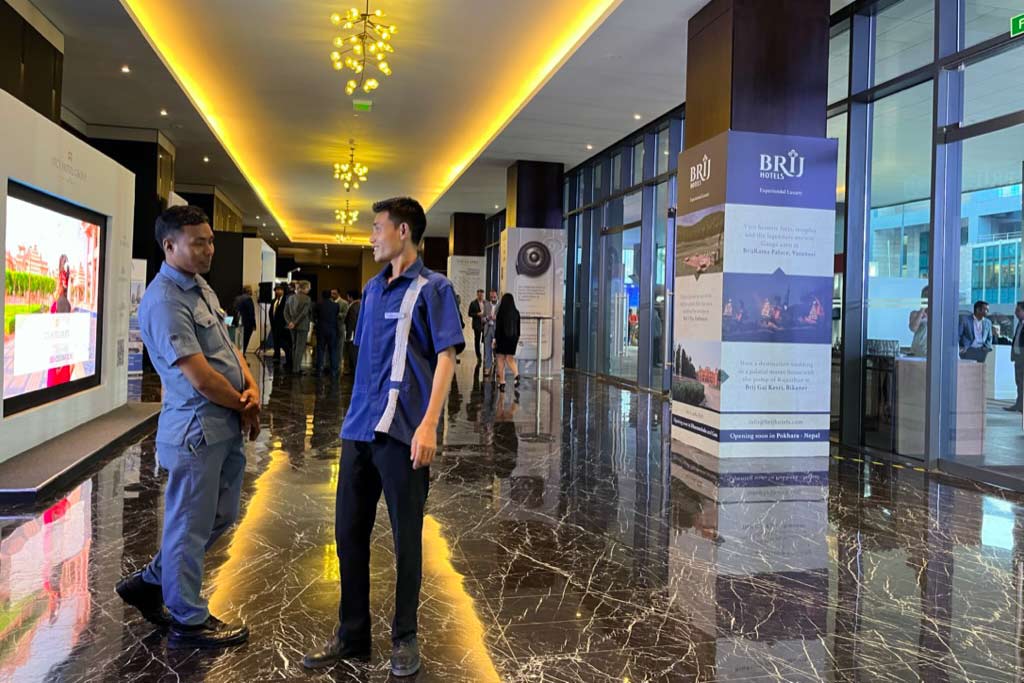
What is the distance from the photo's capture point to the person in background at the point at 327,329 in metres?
13.5

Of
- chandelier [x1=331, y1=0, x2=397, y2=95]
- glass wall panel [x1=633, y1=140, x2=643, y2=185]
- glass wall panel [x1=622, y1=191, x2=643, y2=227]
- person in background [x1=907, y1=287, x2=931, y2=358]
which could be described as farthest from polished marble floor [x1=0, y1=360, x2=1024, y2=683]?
glass wall panel [x1=633, y1=140, x2=643, y2=185]

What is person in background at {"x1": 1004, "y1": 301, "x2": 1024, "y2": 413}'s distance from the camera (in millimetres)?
5656

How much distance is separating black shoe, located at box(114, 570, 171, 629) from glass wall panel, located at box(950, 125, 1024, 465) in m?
5.81

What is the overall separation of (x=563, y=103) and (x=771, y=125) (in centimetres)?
481

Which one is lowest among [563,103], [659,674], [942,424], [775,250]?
[659,674]

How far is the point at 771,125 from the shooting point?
6492mm

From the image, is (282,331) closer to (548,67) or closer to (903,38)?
(548,67)

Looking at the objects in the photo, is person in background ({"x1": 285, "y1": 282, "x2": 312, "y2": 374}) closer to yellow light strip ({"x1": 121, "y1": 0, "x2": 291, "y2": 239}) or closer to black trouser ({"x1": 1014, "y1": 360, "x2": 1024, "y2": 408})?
yellow light strip ({"x1": 121, "y1": 0, "x2": 291, "y2": 239})

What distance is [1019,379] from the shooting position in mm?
5734

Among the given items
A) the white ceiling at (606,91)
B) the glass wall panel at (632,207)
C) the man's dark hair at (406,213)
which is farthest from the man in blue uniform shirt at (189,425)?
the glass wall panel at (632,207)

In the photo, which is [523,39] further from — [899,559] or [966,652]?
[966,652]

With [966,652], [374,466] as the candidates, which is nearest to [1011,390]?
[966,652]

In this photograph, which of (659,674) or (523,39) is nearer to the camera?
(659,674)

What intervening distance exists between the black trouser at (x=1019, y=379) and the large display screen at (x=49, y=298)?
7182 mm
